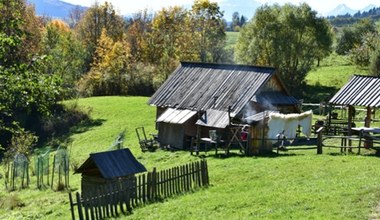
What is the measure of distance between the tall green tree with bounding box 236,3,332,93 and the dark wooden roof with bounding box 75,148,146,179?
4188 cm

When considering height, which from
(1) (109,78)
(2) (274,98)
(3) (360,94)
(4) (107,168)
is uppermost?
(1) (109,78)

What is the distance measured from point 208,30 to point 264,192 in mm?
55275

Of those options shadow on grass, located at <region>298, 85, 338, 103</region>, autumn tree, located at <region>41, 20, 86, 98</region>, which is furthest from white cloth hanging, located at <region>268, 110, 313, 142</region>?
autumn tree, located at <region>41, 20, 86, 98</region>

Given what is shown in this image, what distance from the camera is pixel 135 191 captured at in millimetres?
19141

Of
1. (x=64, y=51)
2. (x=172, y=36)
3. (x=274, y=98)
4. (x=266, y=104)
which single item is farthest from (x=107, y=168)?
(x=172, y=36)

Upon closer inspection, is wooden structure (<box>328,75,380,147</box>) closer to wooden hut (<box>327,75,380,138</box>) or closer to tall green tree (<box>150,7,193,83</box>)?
wooden hut (<box>327,75,380,138</box>)

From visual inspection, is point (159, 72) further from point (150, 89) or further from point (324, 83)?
point (324, 83)

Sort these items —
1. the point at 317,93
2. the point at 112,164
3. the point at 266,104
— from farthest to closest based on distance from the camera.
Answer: the point at 317,93, the point at 266,104, the point at 112,164

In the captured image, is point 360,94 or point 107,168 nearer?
point 107,168

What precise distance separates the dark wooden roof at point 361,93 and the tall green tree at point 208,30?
140ft

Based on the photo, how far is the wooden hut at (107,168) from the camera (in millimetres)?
21312

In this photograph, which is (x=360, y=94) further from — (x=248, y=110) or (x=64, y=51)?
(x=64, y=51)

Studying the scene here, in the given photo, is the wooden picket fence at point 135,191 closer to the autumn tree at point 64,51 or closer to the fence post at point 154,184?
the fence post at point 154,184

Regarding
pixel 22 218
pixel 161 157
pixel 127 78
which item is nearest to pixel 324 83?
pixel 127 78
